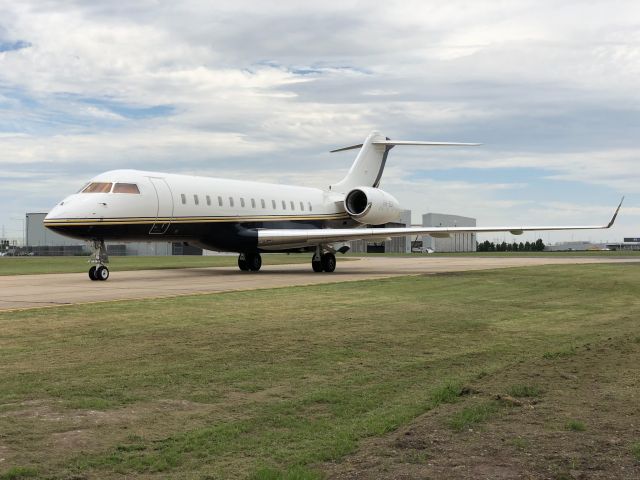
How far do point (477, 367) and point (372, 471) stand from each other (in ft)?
12.4

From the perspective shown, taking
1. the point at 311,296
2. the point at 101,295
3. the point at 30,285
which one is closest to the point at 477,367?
the point at 311,296

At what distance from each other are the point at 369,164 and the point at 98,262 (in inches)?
720

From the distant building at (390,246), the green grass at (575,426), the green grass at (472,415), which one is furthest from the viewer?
the distant building at (390,246)

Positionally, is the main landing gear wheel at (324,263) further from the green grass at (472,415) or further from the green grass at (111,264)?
the green grass at (472,415)

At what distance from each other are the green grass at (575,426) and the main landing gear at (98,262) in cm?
1954

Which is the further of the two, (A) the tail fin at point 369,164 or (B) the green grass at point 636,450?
(A) the tail fin at point 369,164

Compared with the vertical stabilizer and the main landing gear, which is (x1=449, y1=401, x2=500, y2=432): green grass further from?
the vertical stabilizer

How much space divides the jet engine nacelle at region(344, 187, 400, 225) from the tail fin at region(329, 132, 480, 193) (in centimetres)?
363

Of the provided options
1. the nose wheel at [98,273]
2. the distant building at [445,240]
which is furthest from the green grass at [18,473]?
the distant building at [445,240]

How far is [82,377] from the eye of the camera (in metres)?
7.30

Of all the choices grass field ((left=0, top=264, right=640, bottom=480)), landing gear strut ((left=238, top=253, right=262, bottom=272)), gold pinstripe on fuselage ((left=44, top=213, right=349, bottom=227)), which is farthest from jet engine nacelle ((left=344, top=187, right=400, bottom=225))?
grass field ((left=0, top=264, right=640, bottom=480))

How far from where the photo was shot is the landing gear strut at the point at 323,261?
98.9 feet

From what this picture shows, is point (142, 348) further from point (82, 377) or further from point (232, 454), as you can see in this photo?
point (232, 454)

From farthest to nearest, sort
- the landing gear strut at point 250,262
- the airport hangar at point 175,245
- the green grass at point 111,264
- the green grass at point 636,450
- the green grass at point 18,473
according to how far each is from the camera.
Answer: the airport hangar at point 175,245 < the green grass at point 111,264 < the landing gear strut at point 250,262 < the green grass at point 636,450 < the green grass at point 18,473
